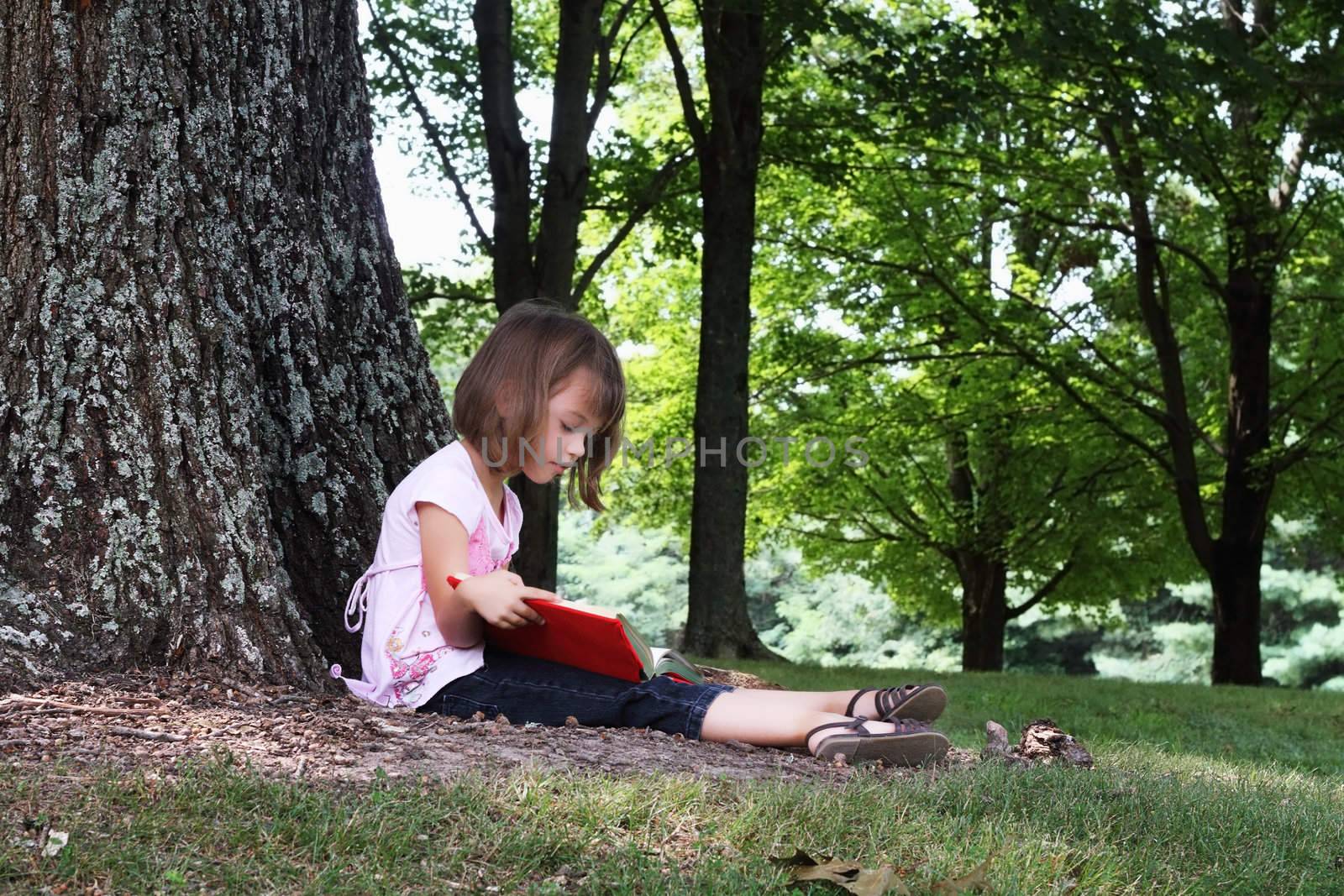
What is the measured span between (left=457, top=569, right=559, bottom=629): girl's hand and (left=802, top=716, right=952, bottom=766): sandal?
916 millimetres

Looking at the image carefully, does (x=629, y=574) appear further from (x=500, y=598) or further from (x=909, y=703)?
(x=500, y=598)

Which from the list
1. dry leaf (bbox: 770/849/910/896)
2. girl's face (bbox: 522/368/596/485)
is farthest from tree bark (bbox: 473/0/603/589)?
dry leaf (bbox: 770/849/910/896)

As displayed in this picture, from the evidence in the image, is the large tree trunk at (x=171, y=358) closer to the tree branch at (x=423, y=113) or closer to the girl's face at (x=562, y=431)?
the girl's face at (x=562, y=431)

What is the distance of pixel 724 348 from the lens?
1167 centimetres

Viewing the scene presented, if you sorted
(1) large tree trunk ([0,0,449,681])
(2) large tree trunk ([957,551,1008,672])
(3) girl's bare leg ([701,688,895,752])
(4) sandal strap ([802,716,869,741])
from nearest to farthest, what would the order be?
(1) large tree trunk ([0,0,449,681])
(4) sandal strap ([802,716,869,741])
(3) girl's bare leg ([701,688,895,752])
(2) large tree trunk ([957,551,1008,672])

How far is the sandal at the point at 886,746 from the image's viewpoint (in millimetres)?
3695

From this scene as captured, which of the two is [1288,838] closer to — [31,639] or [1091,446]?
[31,639]

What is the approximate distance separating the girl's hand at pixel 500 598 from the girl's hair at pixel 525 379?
20.7 inches

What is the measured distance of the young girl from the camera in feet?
12.5

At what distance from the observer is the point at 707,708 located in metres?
3.94

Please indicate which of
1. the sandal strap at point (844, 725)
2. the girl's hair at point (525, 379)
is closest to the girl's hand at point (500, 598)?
the girl's hair at point (525, 379)

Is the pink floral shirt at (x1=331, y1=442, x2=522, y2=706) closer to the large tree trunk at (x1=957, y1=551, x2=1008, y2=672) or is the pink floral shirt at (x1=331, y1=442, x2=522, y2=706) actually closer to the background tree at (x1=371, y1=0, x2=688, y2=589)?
the background tree at (x1=371, y1=0, x2=688, y2=589)

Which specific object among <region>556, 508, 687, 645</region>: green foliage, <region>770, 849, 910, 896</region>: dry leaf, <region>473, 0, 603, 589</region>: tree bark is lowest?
<region>556, 508, 687, 645</region>: green foliage

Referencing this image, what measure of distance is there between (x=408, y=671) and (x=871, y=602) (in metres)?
29.7
